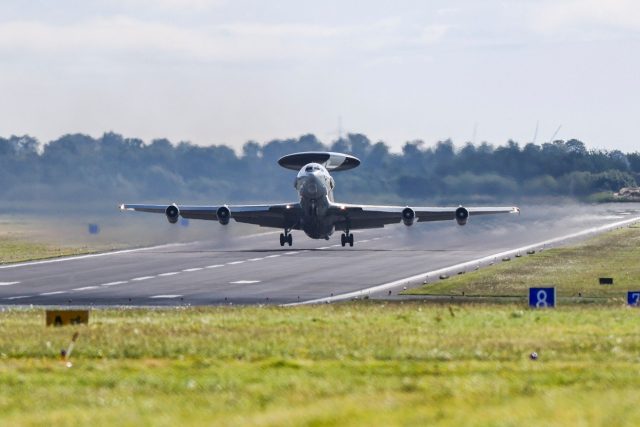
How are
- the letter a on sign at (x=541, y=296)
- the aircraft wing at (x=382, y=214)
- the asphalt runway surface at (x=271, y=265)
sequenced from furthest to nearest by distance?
the aircraft wing at (x=382, y=214) < the asphalt runway surface at (x=271, y=265) < the letter a on sign at (x=541, y=296)

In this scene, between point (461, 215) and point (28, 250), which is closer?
point (461, 215)

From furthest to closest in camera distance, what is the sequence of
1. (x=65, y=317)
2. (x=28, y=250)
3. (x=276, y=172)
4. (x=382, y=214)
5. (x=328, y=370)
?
(x=276, y=172) < (x=28, y=250) < (x=382, y=214) < (x=65, y=317) < (x=328, y=370)

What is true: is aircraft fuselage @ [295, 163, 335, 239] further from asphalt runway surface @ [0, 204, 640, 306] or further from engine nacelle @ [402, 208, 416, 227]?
engine nacelle @ [402, 208, 416, 227]

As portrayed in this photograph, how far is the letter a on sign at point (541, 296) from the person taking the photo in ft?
151

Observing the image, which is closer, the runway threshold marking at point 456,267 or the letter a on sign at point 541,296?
the letter a on sign at point 541,296

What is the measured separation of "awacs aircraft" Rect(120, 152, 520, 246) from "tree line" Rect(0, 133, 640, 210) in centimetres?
2178

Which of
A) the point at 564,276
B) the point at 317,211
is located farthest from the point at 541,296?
the point at 317,211

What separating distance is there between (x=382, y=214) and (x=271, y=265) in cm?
1479

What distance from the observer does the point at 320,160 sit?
94812 millimetres

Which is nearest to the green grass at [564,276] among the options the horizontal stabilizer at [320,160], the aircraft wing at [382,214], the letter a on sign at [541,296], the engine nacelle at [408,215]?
the letter a on sign at [541,296]

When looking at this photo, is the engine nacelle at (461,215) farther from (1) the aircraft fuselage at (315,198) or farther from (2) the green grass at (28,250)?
(2) the green grass at (28,250)

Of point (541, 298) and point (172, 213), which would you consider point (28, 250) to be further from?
point (541, 298)

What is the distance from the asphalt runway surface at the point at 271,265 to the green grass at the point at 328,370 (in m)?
15.3

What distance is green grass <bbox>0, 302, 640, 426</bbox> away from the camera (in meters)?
20.9
